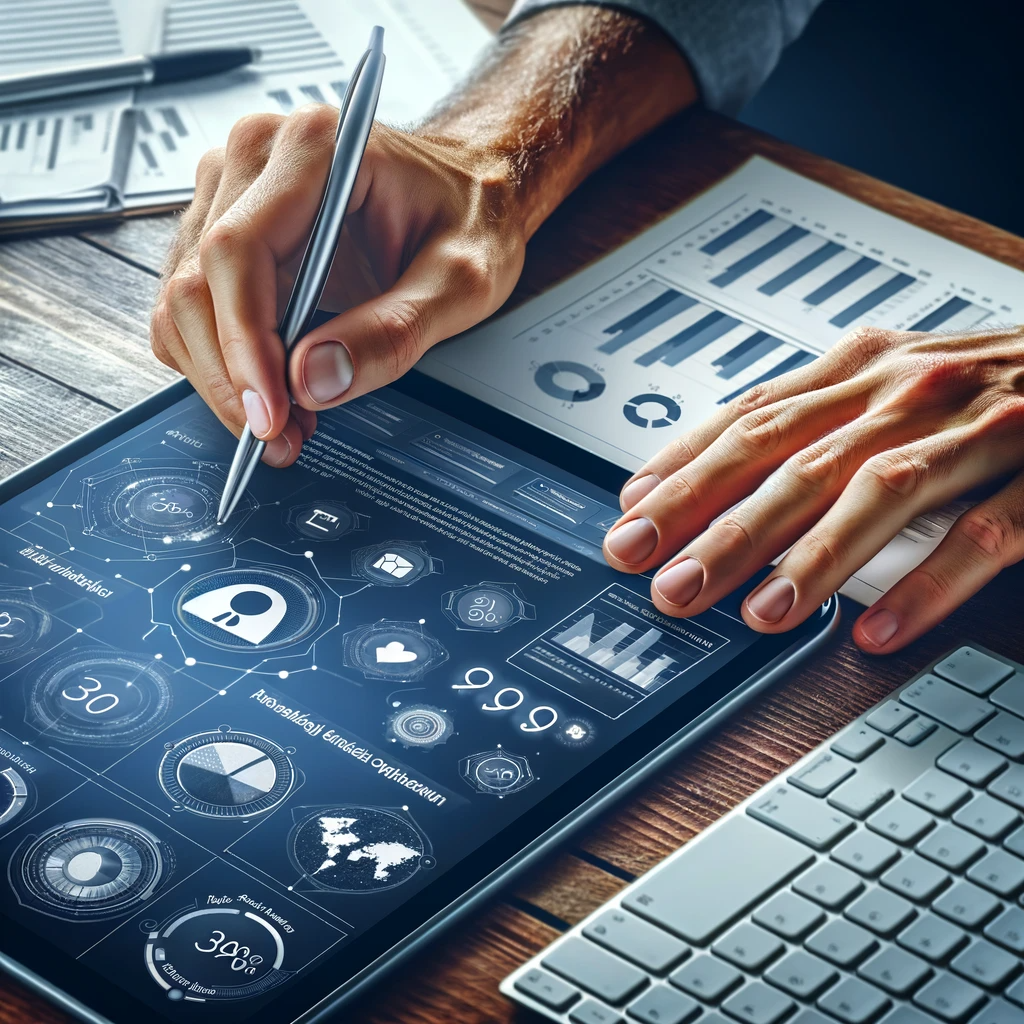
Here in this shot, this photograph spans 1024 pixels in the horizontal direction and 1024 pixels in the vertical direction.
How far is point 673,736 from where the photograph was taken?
1.95 feet

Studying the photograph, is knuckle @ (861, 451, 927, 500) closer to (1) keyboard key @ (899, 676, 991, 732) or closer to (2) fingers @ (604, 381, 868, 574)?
(2) fingers @ (604, 381, 868, 574)

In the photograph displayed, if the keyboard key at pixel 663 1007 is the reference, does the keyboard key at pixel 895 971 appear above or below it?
above

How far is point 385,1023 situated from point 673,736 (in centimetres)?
20

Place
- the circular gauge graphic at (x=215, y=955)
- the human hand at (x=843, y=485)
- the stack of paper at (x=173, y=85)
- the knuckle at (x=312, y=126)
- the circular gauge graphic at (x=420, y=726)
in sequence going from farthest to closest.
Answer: the stack of paper at (x=173, y=85) → the knuckle at (x=312, y=126) → the human hand at (x=843, y=485) → the circular gauge graphic at (x=420, y=726) → the circular gauge graphic at (x=215, y=955)

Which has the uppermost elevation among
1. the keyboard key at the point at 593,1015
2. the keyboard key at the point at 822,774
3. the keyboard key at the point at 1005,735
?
the keyboard key at the point at 1005,735

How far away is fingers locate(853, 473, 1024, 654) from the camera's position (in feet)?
2.19

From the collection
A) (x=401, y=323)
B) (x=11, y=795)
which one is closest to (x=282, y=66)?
(x=401, y=323)

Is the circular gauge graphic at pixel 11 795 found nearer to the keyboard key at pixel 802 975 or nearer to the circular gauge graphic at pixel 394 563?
the circular gauge graphic at pixel 394 563

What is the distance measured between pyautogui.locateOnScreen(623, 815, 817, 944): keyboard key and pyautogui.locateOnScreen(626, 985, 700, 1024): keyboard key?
0.09 ft

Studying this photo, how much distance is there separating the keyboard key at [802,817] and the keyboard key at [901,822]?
1cm

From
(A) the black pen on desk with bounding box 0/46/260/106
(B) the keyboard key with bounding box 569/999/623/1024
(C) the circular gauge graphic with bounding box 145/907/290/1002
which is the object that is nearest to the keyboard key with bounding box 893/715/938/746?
(B) the keyboard key with bounding box 569/999/623/1024

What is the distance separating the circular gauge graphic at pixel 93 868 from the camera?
1.61 ft

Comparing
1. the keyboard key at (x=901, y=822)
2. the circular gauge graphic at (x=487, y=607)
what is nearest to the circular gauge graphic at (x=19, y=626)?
the circular gauge graphic at (x=487, y=607)

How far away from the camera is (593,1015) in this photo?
1.56 feet
